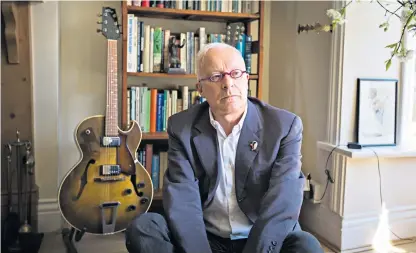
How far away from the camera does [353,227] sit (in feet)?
8.27

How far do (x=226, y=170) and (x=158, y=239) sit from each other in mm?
366

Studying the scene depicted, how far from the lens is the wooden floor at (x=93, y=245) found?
2.47 m

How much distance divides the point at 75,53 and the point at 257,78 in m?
1.12

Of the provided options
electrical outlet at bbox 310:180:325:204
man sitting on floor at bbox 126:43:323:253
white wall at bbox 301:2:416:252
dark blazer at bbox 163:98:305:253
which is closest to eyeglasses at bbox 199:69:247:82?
man sitting on floor at bbox 126:43:323:253

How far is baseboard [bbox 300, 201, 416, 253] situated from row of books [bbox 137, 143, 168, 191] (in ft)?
3.14

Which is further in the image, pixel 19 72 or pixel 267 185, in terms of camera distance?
pixel 19 72

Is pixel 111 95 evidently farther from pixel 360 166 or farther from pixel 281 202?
pixel 360 166

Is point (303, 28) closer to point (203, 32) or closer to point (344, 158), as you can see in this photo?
point (203, 32)

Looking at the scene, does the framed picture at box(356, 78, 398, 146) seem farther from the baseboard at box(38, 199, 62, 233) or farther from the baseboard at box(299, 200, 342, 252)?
the baseboard at box(38, 199, 62, 233)

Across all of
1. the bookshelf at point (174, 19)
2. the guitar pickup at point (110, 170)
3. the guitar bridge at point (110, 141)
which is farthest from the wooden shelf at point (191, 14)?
the guitar pickup at point (110, 170)

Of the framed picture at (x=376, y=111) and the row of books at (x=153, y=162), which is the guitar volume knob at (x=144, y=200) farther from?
the framed picture at (x=376, y=111)

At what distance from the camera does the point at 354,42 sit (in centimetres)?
247

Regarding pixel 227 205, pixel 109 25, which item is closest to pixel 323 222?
pixel 227 205

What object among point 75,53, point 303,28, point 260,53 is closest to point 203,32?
point 260,53
